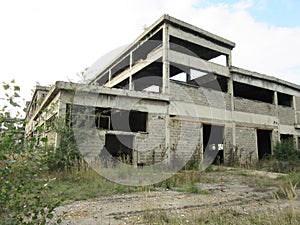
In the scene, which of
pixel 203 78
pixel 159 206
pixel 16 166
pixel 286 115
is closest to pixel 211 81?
pixel 203 78

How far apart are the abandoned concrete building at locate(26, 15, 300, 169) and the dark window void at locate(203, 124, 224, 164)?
0.05 m

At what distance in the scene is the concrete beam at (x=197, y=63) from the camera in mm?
9980

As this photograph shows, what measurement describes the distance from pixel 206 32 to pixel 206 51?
1.24 metres

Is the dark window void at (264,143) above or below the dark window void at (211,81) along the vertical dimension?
below

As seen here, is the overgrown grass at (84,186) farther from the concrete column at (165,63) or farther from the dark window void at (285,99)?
the dark window void at (285,99)

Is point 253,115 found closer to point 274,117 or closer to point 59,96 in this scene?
point 274,117

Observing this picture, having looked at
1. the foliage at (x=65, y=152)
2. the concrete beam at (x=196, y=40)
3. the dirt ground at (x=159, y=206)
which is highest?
the concrete beam at (x=196, y=40)

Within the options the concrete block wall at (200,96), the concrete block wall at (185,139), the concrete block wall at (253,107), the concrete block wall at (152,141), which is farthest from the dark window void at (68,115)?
the concrete block wall at (253,107)

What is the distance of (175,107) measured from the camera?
945 cm

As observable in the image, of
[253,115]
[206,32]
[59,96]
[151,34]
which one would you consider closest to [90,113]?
[59,96]

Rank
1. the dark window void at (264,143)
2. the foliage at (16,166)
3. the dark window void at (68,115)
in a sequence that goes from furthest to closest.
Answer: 1. the dark window void at (264,143)
2. the dark window void at (68,115)
3. the foliage at (16,166)

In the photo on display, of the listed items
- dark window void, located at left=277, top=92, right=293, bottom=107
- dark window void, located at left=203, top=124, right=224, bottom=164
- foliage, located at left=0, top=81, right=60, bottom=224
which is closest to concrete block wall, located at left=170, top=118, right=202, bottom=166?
dark window void, located at left=203, top=124, right=224, bottom=164

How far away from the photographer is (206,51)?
1221 cm

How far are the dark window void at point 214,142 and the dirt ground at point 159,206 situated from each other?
21.1 feet
